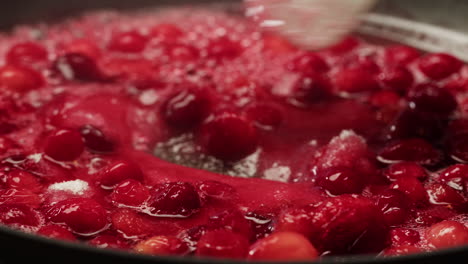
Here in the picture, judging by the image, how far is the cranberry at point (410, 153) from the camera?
1.15m

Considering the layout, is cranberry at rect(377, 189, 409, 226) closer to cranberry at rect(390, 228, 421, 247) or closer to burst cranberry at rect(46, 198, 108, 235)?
cranberry at rect(390, 228, 421, 247)

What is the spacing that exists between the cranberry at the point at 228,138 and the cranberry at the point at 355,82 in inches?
13.7

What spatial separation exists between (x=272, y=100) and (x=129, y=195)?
1.73ft

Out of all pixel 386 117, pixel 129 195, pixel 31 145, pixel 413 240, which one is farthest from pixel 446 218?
pixel 31 145

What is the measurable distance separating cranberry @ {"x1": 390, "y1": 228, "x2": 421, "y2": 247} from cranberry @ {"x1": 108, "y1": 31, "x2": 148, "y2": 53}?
3.21ft

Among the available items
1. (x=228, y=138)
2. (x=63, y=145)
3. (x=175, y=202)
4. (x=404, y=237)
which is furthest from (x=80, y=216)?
(x=404, y=237)

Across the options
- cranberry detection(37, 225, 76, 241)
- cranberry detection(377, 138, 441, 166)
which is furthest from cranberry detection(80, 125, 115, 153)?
cranberry detection(377, 138, 441, 166)

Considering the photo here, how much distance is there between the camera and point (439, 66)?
1505mm

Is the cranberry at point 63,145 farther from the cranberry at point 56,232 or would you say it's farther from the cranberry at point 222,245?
the cranberry at point 222,245

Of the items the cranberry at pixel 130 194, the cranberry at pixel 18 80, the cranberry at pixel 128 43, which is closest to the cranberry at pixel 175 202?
the cranberry at pixel 130 194

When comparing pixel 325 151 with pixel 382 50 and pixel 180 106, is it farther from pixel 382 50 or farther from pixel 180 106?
pixel 382 50

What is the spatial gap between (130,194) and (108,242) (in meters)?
0.14

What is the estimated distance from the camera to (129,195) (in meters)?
1.00

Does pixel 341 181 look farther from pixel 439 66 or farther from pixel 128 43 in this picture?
pixel 128 43
